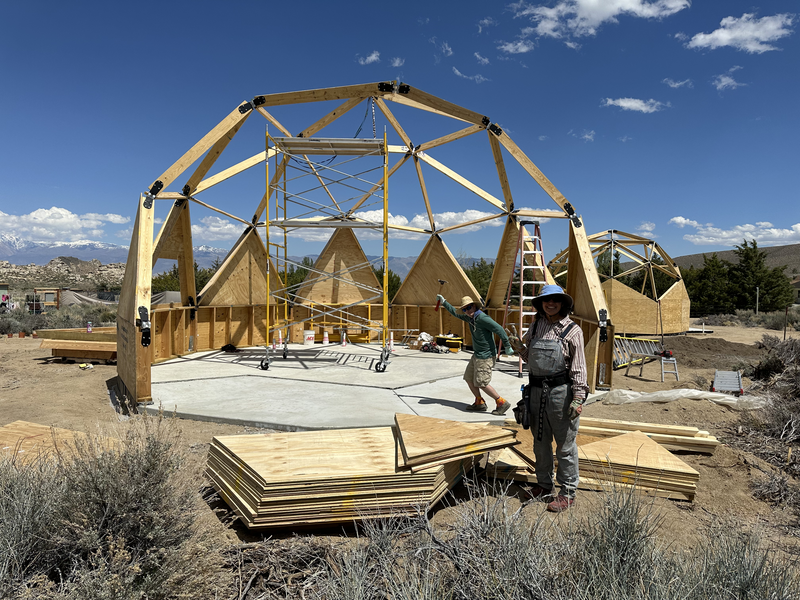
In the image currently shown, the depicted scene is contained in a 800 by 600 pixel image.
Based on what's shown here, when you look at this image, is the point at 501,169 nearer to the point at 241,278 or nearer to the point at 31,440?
the point at 241,278

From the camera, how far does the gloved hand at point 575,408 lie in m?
4.20

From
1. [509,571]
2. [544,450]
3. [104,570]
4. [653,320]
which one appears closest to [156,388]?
[104,570]

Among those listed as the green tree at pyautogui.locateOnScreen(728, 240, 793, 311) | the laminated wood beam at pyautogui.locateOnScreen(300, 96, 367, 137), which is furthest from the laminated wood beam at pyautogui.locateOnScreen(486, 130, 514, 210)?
the green tree at pyautogui.locateOnScreen(728, 240, 793, 311)

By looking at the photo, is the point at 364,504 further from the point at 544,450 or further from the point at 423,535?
the point at 544,450

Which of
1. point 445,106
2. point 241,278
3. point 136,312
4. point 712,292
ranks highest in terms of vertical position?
point 445,106

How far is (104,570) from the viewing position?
8.80ft

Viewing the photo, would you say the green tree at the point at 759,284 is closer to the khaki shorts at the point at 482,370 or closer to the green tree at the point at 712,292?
the green tree at the point at 712,292

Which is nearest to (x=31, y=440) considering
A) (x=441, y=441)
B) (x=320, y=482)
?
(x=320, y=482)

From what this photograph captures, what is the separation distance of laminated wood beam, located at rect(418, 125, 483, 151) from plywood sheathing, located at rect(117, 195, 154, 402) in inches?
344

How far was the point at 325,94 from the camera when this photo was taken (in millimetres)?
11359

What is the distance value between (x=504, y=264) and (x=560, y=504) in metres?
11.4

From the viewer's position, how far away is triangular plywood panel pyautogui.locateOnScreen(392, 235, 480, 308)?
52.7 feet

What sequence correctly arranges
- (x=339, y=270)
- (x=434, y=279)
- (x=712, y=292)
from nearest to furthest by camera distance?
(x=434, y=279) → (x=339, y=270) → (x=712, y=292)

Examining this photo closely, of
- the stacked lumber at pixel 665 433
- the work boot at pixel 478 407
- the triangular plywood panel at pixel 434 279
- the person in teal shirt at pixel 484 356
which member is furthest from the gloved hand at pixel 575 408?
the triangular plywood panel at pixel 434 279
